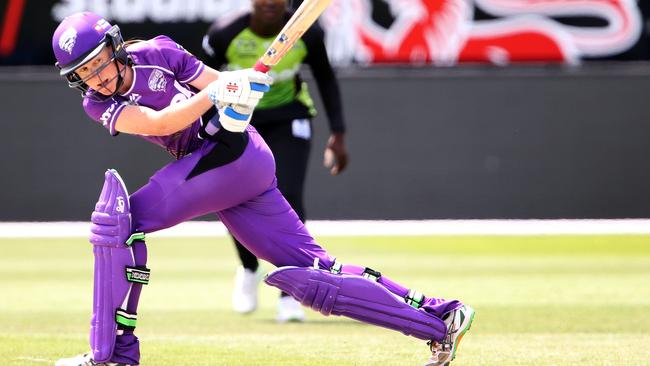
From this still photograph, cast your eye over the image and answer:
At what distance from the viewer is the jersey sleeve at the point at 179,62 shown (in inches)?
211

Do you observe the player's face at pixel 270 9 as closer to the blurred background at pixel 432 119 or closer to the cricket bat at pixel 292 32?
the cricket bat at pixel 292 32

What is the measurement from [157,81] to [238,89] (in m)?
0.55

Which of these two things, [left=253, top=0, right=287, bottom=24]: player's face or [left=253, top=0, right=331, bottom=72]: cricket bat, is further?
[left=253, top=0, right=287, bottom=24]: player's face

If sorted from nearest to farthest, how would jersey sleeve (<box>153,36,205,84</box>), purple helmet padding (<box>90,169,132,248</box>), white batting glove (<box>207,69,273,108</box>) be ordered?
white batting glove (<box>207,69,273,108</box>) → purple helmet padding (<box>90,169,132,248</box>) → jersey sleeve (<box>153,36,205,84</box>)

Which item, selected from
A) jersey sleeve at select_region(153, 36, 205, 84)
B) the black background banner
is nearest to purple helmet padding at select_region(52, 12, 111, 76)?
jersey sleeve at select_region(153, 36, 205, 84)

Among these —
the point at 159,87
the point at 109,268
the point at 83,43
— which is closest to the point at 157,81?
the point at 159,87

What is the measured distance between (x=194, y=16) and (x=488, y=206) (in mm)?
4323

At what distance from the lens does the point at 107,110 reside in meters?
5.23

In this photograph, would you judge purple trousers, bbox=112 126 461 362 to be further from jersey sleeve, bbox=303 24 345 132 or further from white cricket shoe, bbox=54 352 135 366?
jersey sleeve, bbox=303 24 345 132

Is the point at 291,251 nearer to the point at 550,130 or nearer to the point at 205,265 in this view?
the point at 205,265

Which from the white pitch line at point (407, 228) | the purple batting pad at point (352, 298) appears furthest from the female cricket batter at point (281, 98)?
Answer: the white pitch line at point (407, 228)

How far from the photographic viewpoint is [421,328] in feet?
17.3

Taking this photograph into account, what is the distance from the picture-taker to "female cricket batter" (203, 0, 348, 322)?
26.1 ft

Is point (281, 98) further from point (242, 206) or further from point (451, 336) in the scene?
point (451, 336)
